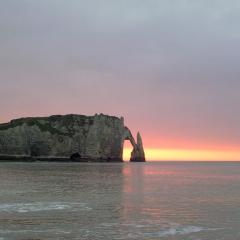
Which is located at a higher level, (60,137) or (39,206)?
(60,137)

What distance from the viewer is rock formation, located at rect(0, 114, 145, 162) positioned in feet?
615

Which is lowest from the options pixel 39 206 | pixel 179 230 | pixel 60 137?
pixel 179 230

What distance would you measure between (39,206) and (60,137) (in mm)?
151821

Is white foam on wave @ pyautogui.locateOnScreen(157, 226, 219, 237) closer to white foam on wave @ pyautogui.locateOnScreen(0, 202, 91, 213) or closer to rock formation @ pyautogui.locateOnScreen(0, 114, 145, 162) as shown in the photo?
white foam on wave @ pyautogui.locateOnScreen(0, 202, 91, 213)

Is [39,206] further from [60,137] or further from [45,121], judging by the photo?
[45,121]

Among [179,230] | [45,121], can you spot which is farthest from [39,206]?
[45,121]

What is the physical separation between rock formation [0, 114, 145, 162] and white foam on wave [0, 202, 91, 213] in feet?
484

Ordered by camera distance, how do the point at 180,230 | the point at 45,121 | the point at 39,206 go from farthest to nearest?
the point at 45,121 → the point at 39,206 → the point at 180,230

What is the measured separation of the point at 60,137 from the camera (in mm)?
189625

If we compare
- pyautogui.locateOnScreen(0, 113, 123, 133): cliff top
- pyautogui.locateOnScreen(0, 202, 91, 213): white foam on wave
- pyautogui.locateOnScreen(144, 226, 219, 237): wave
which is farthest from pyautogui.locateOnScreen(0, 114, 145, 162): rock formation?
pyautogui.locateOnScreen(144, 226, 219, 237): wave

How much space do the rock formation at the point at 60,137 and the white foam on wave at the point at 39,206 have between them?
148 m

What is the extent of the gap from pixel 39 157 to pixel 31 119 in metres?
16.0

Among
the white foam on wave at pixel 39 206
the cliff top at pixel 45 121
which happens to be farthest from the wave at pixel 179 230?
the cliff top at pixel 45 121

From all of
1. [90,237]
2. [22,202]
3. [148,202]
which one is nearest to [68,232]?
[90,237]
